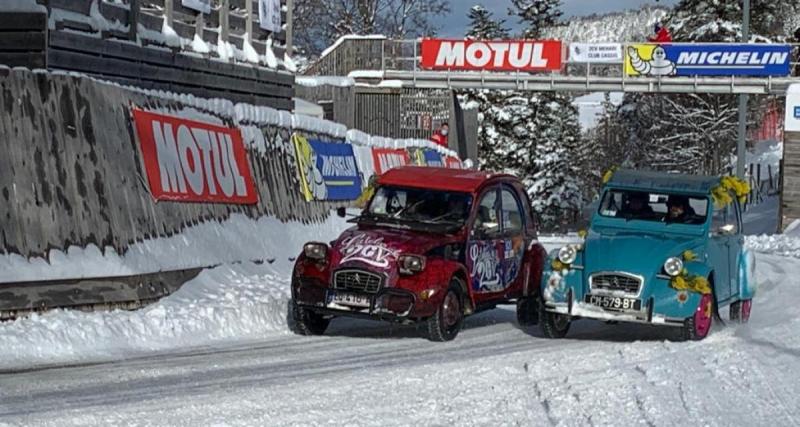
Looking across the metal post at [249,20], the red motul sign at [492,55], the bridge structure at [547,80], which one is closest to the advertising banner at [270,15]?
the metal post at [249,20]

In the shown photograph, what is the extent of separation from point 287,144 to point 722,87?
25845 mm

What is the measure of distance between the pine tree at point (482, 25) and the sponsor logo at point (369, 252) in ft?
210

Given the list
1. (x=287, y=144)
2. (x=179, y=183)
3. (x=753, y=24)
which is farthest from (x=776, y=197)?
(x=179, y=183)

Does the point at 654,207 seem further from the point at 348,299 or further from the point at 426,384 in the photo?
the point at 426,384

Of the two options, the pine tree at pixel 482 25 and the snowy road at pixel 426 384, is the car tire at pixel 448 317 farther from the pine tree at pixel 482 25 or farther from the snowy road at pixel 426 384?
the pine tree at pixel 482 25

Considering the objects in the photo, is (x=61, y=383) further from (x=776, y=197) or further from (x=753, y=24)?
(x=753, y=24)

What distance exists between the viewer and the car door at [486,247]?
13.5m

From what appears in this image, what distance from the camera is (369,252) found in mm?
12508

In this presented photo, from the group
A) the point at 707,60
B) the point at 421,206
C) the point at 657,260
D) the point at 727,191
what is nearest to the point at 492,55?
the point at 707,60

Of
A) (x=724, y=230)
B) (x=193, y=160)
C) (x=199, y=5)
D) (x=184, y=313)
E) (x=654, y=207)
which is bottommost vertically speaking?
(x=184, y=313)

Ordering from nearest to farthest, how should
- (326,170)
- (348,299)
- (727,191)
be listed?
1. (348,299)
2. (727,191)
3. (326,170)

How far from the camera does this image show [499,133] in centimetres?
6806

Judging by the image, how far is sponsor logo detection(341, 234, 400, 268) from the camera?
12.4 meters

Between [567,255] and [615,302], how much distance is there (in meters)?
0.81
